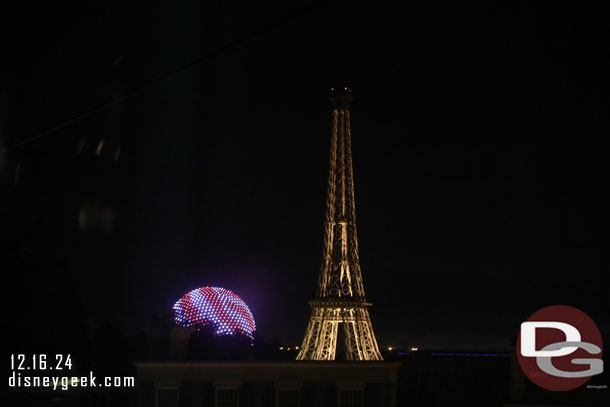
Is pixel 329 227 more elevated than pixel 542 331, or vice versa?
pixel 329 227

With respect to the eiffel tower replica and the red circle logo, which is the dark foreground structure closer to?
the red circle logo

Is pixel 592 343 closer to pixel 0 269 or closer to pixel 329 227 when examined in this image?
pixel 0 269

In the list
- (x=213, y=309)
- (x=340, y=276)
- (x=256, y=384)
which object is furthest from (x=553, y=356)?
(x=340, y=276)

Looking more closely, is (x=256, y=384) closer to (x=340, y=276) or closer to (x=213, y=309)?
(x=213, y=309)

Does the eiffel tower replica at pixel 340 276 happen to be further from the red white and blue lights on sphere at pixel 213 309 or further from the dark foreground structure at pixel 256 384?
the dark foreground structure at pixel 256 384

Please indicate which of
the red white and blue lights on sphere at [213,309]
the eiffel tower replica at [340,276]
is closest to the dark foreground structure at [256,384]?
the red white and blue lights on sphere at [213,309]

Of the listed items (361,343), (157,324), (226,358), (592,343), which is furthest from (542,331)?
(361,343)

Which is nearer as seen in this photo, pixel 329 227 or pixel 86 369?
pixel 86 369

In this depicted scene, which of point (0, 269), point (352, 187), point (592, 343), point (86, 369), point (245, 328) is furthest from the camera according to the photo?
point (352, 187)
